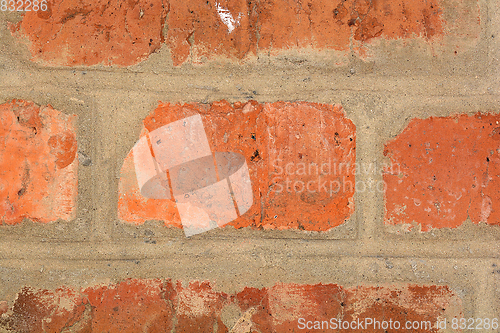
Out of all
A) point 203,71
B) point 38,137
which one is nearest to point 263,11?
point 203,71

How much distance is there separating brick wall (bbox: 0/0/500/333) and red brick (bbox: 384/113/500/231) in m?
0.02

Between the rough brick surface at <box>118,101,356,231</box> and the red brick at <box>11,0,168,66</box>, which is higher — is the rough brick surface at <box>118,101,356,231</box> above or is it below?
below

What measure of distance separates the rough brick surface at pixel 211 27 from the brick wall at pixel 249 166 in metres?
0.02

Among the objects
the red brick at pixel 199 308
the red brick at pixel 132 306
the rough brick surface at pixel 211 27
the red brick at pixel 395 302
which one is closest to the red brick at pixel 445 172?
the red brick at pixel 395 302

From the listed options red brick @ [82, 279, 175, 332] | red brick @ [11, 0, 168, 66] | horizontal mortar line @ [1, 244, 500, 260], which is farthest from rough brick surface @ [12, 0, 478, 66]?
red brick @ [82, 279, 175, 332]

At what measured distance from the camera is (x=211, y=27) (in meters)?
3.08

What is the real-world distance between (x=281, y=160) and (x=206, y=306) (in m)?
1.75

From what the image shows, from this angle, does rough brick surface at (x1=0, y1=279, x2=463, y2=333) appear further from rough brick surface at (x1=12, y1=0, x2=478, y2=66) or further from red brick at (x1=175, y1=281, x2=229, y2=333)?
rough brick surface at (x1=12, y1=0, x2=478, y2=66)

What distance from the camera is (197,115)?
3096 millimetres

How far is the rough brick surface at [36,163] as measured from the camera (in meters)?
3.08

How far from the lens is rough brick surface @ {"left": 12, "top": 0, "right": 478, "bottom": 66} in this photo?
3.05 meters

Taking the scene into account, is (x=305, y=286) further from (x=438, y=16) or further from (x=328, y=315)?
(x=438, y=16)

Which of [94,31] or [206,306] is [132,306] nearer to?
[206,306]

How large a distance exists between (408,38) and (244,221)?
261 cm
